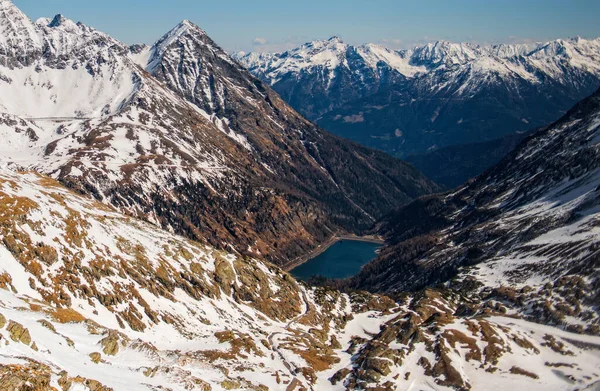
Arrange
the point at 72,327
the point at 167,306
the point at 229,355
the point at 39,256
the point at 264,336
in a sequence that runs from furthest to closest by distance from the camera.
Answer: the point at 264,336
the point at 167,306
the point at 229,355
the point at 39,256
the point at 72,327

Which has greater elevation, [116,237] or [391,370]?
[116,237]

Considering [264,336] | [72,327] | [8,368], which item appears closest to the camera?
[8,368]

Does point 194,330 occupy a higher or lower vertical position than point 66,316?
lower

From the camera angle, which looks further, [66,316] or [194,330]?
[194,330]

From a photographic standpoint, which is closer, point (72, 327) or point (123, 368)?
point (123, 368)

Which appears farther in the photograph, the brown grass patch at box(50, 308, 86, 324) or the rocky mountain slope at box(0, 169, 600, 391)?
the brown grass patch at box(50, 308, 86, 324)

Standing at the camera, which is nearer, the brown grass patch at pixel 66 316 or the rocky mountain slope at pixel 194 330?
the rocky mountain slope at pixel 194 330

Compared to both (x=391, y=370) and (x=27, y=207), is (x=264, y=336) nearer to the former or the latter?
(x=391, y=370)

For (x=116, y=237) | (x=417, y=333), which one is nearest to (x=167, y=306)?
(x=116, y=237)
